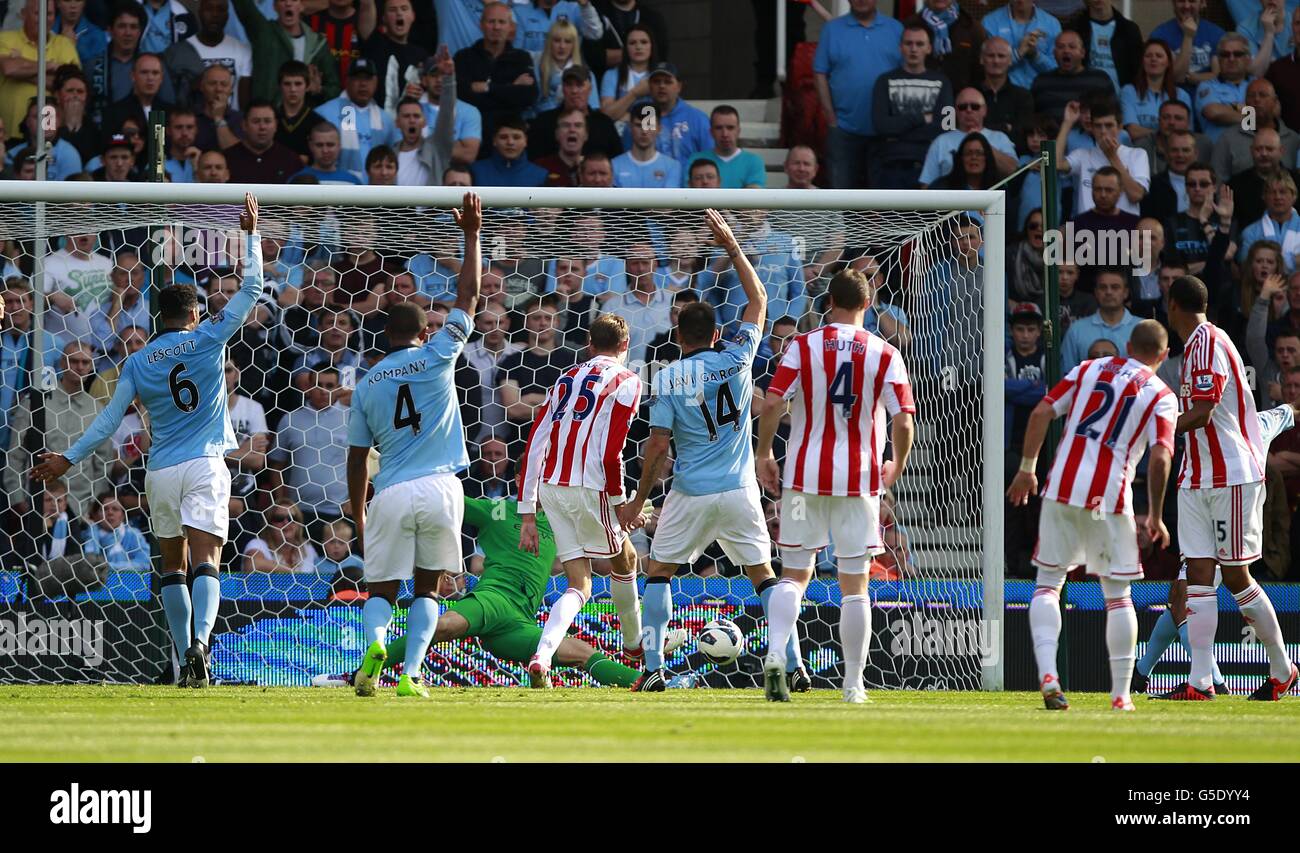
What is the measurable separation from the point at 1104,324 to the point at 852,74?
3.11 metres

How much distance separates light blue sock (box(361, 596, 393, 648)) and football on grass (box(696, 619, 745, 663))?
198cm

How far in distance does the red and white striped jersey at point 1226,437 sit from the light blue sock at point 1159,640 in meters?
1.31

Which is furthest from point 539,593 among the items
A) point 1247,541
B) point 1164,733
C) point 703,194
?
point 1164,733

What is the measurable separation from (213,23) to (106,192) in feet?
15.3

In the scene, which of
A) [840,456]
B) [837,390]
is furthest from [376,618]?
[837,390]

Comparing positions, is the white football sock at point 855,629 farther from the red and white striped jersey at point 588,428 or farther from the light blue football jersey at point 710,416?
the red and white striped jersey at point 588,428

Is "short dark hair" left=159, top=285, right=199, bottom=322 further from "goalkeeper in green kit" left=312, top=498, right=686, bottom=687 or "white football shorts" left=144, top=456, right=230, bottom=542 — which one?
"goalkeeper in green kit" left=312, top=498, right=686, bottom=687

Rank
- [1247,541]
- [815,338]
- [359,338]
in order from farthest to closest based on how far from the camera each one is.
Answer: [359,338] → [1247,541] → [815,338]

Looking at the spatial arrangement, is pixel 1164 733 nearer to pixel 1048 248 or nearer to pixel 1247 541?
pixel 1247 541

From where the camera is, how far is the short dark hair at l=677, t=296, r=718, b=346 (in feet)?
32.4

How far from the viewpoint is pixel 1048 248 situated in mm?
11367

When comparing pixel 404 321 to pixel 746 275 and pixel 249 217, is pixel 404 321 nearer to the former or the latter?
pixel 249 217

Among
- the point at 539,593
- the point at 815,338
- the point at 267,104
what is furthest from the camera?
the point at 267,104

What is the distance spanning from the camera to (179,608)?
32.9ft
